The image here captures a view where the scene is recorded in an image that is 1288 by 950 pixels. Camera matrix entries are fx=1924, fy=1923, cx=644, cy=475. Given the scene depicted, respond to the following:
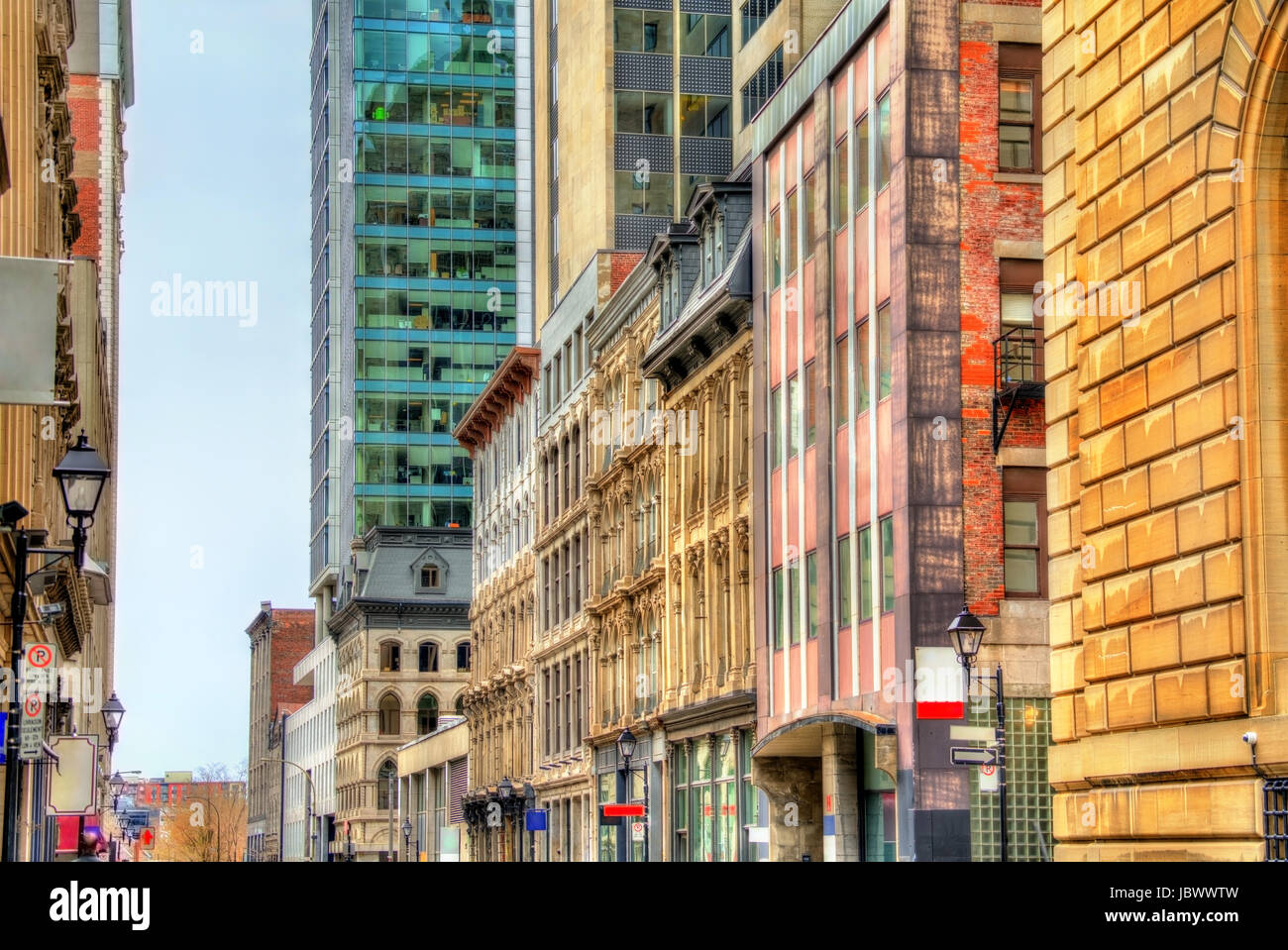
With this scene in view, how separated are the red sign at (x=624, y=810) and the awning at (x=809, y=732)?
7.57m

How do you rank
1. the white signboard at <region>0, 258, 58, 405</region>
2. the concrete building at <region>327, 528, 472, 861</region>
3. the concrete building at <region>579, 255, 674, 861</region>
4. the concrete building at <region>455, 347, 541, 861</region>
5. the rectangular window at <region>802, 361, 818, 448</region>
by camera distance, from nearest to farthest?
the white signboard at <region>0, 258, 58, 405</region>, the rectangular window at <region>802, 361, 818, 448</region>, the concrete building at <region>579, 255, 674, 861</region>, the concrete building at <region>455, 347, 541, 861</region>, the concrete building at <region>327, 528, 472, 861</region>

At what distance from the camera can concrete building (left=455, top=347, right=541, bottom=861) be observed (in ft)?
272

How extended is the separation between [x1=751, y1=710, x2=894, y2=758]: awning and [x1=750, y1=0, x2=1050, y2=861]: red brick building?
90mm

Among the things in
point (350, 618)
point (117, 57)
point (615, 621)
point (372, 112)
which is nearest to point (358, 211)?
point (372, 112)

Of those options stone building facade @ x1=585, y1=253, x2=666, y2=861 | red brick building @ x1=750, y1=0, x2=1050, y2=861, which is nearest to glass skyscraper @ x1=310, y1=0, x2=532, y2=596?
stone building facade @ x1=585, y1=253, x2=666, y2=861

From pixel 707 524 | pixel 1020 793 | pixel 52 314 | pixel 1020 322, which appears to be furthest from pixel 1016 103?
pixel 52 314

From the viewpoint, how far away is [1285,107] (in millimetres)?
18438

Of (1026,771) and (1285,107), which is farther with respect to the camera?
(1026,771)

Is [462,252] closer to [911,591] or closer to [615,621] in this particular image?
[615,621]

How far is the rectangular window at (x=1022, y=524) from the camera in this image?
122 feet

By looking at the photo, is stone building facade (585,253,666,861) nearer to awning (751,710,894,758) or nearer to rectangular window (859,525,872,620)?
awning (751,710,894,758)

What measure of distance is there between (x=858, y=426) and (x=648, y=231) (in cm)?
3438

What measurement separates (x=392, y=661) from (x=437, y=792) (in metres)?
25.6

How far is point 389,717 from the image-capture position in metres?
130
